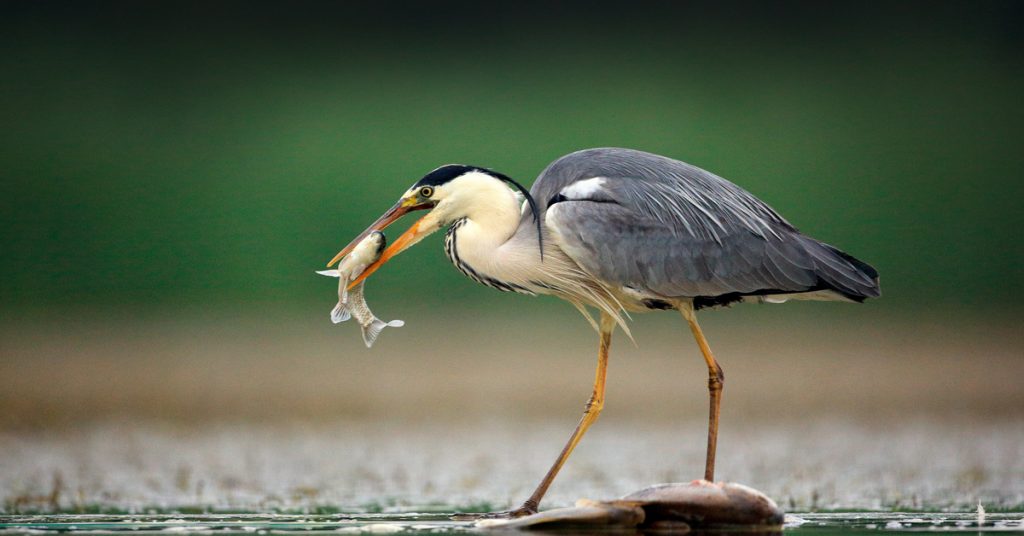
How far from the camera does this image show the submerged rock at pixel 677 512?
24.6 feet

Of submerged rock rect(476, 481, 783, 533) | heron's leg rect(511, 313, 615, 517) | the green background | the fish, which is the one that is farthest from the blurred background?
submerged rock rect(476, 481, 783, 533)

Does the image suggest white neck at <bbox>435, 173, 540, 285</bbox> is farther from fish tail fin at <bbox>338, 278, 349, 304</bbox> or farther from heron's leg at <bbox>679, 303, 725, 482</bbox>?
heron's leg at <bbox>679, 303, 725, 482</bbox>

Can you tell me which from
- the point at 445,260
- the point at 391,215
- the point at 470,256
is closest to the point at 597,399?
the point at 470,256

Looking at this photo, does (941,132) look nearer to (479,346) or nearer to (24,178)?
(479,346)

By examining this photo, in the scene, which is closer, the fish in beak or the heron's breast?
the fish in beak

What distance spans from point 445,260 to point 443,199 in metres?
11.2

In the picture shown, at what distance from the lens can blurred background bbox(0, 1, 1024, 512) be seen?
1141cm

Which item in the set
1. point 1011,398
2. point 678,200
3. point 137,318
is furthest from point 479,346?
point 678,200

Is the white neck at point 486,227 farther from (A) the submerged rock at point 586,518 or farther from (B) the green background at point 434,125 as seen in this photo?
(B) the green background at point 434,125

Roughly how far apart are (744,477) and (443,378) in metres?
6.36

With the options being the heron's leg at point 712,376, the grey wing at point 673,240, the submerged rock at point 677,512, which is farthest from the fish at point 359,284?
the heron's leg at point 712,376

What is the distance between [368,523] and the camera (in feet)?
25.2

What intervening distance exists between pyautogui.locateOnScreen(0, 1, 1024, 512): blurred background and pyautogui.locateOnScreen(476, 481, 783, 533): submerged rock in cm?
127

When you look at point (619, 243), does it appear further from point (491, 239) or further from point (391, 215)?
point (391, 215)
